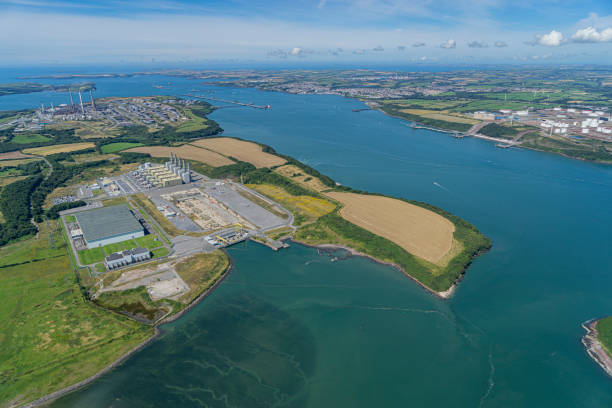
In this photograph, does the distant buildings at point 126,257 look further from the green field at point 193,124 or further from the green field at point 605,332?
the green field at point 193,124

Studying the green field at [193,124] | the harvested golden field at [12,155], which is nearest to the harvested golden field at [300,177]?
the green field at [193,124]

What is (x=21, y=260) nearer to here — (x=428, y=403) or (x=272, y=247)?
(x=272, y=247)

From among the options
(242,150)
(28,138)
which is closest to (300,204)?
(242,150)

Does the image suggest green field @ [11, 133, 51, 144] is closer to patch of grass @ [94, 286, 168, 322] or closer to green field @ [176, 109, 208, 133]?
green field @ [176, 109, 208, 133]

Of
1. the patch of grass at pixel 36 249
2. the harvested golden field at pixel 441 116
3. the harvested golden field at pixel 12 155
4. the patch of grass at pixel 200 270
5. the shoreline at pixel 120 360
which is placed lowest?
the shoreline at pixel 120 360

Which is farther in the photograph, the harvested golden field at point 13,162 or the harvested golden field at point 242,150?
the harvested golden field at point 242,150

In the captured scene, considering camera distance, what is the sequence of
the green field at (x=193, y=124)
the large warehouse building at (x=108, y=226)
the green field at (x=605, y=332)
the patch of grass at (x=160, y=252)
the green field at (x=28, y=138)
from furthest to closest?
the green field at (x=193, y=124) < the green field at (x=28, y=138) < the large warehouse building at (x=108, y=226) < the patch of grass at (x=160, y=252) < the green field at (x=605, y=332)

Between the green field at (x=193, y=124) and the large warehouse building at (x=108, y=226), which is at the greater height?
the green field at (x=193, y=124)
